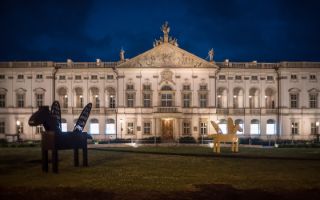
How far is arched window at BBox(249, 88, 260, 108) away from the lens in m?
56.8

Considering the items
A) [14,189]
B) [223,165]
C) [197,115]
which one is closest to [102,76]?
[197,115]

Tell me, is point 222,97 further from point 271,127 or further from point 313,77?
point 313,77

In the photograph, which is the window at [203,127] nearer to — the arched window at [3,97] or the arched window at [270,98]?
the arched window at [270,98]

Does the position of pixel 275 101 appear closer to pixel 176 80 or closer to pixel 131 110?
pixel 176 80

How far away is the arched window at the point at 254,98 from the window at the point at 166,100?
41.9ft

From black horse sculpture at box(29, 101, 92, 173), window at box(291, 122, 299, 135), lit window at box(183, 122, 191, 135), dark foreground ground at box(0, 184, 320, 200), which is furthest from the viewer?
window at box(291, 122, 299, 135)

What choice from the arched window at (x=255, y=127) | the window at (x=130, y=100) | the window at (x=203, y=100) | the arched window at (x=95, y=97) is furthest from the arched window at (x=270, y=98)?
the arched window at (x=95, y=97)

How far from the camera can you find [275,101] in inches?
2235

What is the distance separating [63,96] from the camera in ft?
187

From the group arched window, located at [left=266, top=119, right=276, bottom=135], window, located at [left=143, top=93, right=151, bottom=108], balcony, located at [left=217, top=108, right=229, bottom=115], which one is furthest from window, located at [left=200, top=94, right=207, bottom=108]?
arched window, located at [left=266, top=119, right=276, bottom=135]

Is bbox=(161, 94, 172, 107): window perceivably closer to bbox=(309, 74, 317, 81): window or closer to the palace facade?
the palace facade

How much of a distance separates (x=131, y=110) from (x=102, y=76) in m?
7.31

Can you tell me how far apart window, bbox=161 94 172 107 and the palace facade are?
149 mm

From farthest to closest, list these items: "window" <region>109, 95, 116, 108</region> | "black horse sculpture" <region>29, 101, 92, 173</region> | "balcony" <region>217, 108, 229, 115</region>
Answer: "window" <region>109, 95, 116, 108</region> < "balcony" <region>217, 108, 229, 115</region> < "black horse sculpture" <region>29, 101, 92, 173</region>
